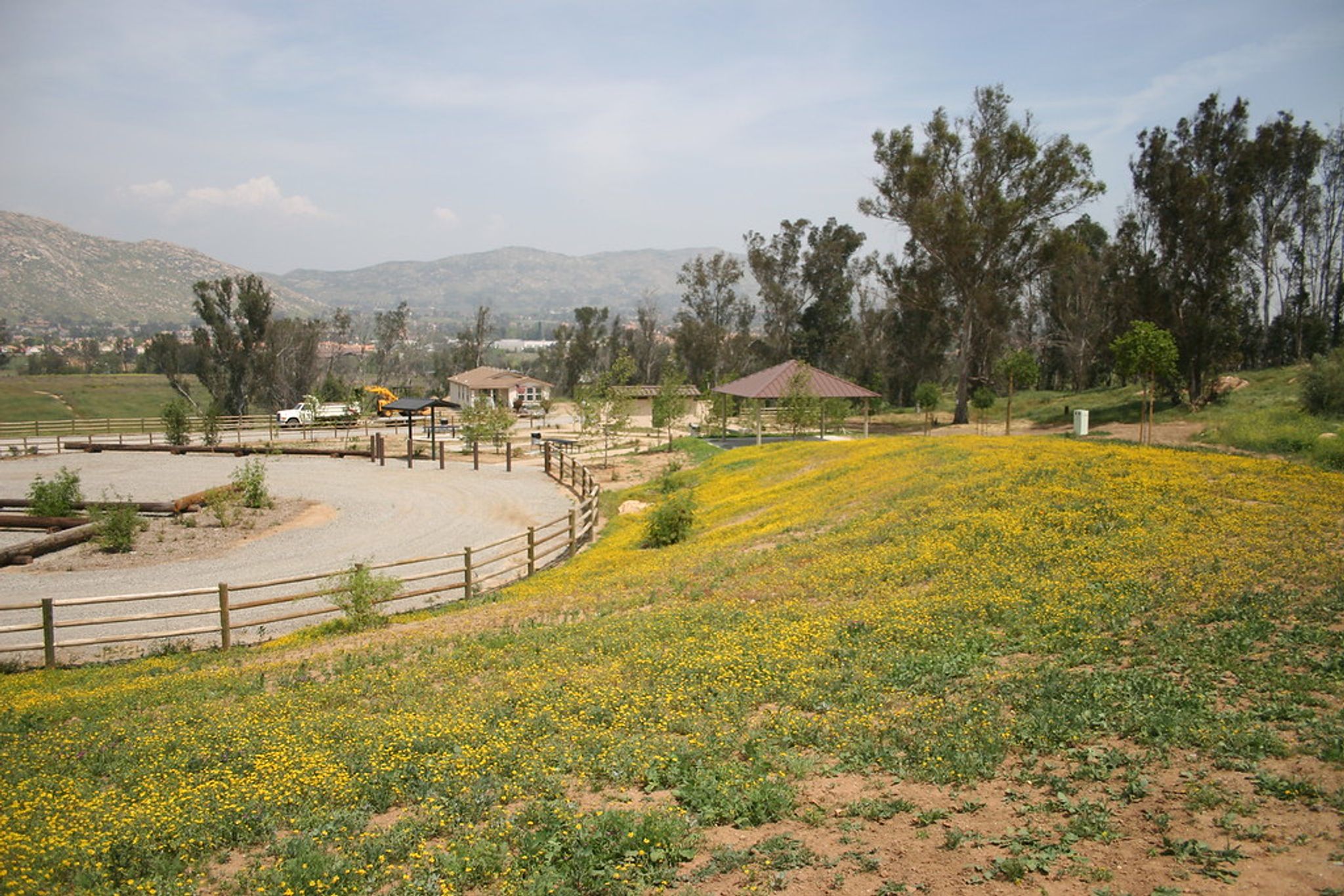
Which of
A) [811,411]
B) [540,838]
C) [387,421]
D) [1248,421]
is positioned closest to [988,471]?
[540,838]

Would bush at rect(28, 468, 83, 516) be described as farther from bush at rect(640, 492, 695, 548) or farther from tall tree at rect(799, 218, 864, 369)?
tall tree at rect(799, 218, 864, 369)

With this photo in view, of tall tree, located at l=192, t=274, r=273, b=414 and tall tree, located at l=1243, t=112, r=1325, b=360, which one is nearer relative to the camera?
tall tree, located at l=1243, t=112, r=1325, b=360

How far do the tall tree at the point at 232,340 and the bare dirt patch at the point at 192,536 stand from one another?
176 ft

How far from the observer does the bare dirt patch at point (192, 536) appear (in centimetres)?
1920

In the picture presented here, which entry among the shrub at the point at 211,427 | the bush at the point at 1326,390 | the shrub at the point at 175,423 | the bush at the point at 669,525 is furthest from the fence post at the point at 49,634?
the bush at the point at 1326,390

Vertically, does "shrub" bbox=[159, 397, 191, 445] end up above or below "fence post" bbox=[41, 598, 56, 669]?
above

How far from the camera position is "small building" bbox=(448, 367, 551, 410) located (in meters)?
71.4

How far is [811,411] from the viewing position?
42094 mm

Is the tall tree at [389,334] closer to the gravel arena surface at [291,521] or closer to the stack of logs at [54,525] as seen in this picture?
the gravel arena surface at [291,521]

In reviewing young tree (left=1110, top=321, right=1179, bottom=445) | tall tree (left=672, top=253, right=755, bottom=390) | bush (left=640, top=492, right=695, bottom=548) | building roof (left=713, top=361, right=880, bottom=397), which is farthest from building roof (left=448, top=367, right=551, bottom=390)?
bush (left=640, top=492, right=695, bottom=548)

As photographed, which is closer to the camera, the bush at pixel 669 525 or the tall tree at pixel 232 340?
the bush at pixel 669 525

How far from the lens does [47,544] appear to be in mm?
19797

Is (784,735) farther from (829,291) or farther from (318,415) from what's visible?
(829,291)

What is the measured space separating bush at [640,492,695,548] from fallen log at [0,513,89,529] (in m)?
15.5
